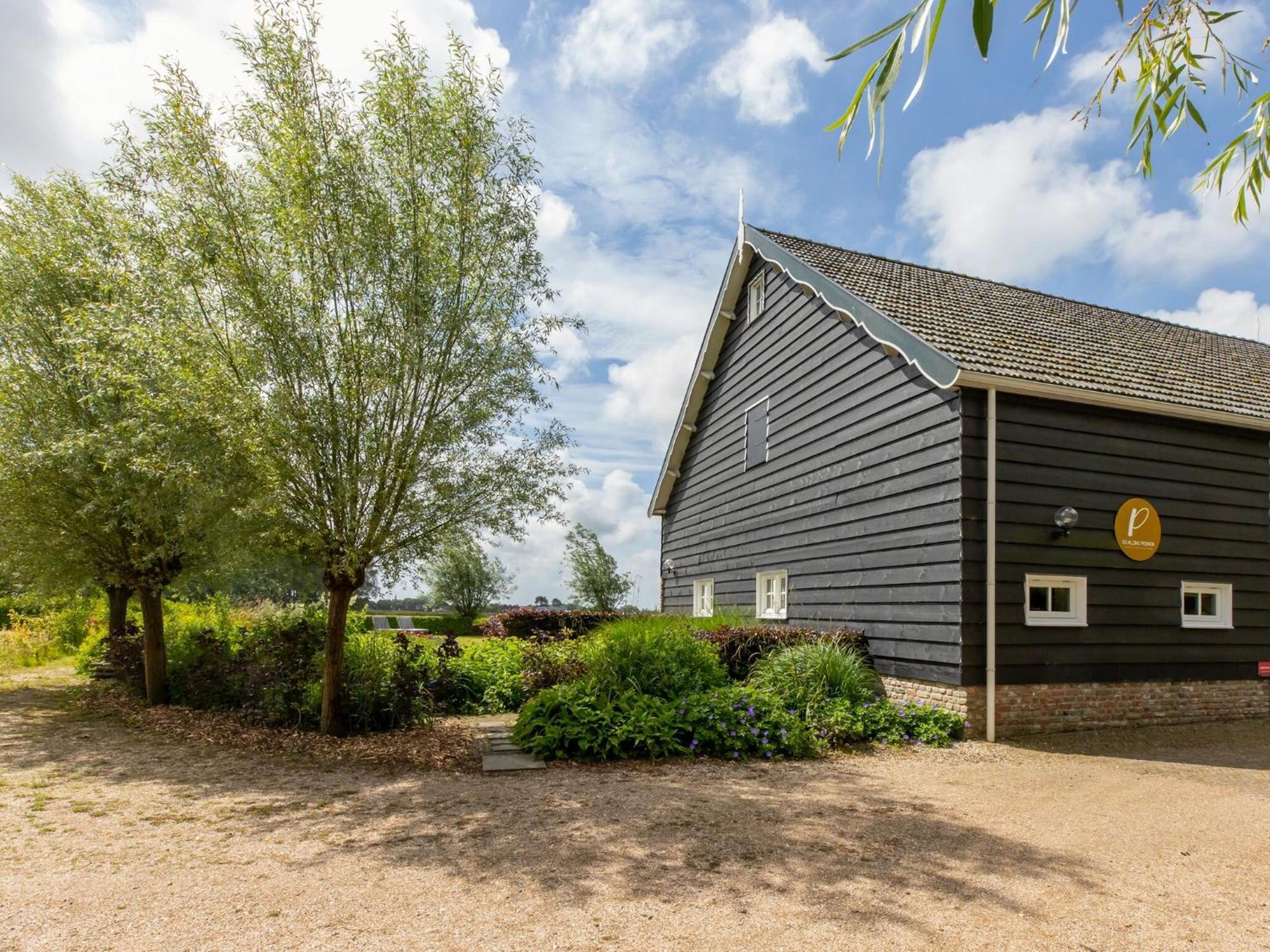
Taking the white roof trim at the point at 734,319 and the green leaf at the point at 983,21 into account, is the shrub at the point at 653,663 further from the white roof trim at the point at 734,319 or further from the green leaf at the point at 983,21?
the green leaf at the point at 983,21

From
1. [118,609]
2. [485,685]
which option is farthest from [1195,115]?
[118,609]

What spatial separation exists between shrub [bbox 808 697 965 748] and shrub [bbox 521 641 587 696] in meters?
2.98

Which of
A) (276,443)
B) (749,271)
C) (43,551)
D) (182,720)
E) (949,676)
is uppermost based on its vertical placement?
(749,271)

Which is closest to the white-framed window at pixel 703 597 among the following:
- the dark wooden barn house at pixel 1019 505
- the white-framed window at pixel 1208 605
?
the dark wooden barn house at pixel 1019 505

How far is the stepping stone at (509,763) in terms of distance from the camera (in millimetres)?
6863

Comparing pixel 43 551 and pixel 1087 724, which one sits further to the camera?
pixel 43 551

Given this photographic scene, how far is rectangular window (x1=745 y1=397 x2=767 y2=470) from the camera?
543 inches

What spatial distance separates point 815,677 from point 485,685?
14.7ft

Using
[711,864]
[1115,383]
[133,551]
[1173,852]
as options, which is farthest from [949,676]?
[133,551]

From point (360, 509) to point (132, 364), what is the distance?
2882 mm

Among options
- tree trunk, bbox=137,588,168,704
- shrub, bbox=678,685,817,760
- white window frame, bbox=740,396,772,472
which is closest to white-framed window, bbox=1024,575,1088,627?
shrub, bbox=678,685,817,760

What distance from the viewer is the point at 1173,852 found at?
4.84 m

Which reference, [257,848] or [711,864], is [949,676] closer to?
[711,864]

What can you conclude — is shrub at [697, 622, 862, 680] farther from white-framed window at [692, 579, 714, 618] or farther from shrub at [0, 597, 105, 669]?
shrub at [0, 597, 105, 669]
